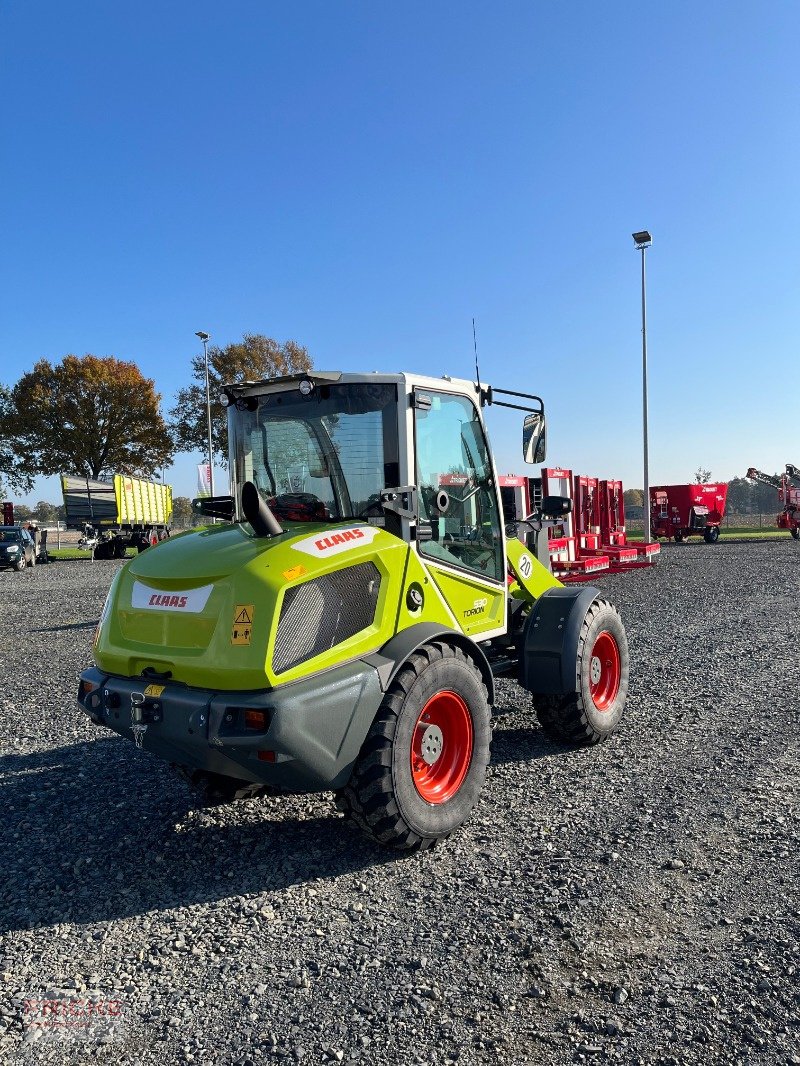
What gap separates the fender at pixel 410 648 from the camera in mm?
3678

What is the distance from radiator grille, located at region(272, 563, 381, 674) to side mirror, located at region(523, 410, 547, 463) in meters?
1.57

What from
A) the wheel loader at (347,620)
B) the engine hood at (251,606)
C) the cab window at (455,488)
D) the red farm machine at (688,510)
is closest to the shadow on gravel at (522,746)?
the wheel loader at (347,620)

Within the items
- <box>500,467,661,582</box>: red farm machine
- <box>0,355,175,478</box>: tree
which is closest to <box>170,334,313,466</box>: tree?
<box>0,355,175,478</box>: tree

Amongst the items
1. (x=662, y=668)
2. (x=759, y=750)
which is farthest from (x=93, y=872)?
(x=662, y=668)

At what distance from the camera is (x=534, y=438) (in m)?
4.95

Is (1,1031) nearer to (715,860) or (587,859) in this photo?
(587,859)

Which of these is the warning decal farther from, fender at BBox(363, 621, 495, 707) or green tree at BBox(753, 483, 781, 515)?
green tree at BBox(753, 483, 781, 515)

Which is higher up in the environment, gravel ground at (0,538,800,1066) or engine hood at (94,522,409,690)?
engine hood at (94,522,409,690)

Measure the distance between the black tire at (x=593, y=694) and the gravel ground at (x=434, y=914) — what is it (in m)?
0.20

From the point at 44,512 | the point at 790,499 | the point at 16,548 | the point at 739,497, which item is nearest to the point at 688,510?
the point at 790,499

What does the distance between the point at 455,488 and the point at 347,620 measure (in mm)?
1322

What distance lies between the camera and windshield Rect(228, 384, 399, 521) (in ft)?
13.7

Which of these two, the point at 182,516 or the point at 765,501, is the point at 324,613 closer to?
the point at 182,516

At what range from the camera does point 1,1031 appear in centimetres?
266
